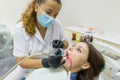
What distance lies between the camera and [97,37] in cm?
213

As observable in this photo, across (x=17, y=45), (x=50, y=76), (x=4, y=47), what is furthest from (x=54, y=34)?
(x=4, y=47)

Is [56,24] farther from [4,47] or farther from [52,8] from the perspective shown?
[4,47]

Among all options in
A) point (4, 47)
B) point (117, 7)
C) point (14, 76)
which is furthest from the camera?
point (4, 47)

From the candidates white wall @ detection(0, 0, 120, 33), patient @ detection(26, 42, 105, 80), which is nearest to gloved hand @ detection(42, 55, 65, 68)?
patient @ detection(26, 42, 105, 80)

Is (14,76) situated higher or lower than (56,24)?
lower

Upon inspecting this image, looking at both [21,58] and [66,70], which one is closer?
[66,70]

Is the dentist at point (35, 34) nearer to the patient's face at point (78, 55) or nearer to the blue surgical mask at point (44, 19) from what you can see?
the blue surgical mask at point (44, 19)

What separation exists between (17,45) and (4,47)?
0.80m

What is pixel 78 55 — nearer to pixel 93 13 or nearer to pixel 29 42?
pixel 29 42

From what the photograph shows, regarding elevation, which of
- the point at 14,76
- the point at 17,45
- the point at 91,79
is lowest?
the point at 14,76

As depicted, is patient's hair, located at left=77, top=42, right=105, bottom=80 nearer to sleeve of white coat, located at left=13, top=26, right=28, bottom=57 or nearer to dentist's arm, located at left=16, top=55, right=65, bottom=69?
dentist's arm, located at left=16, top=55, right=65, bottom=69

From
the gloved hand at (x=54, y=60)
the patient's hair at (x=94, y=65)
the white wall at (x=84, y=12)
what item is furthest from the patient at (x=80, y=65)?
the white wall at (x=84, y=12)

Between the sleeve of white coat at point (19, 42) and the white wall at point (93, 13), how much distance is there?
116 centimetres

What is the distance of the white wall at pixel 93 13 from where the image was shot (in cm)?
216
